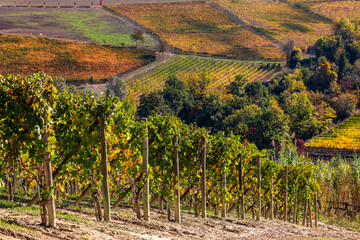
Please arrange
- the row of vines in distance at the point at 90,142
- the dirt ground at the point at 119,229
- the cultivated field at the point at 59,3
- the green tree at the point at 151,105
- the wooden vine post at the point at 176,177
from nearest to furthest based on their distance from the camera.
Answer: the dirt ground at the point at 119,229 < the row of vines in distance at the point at 90,142 < the wooden vine post at the point at 176,177 < the green tree at the point at 151,105 < the cultivated field at the point at 59,3

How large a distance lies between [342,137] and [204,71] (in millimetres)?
41722

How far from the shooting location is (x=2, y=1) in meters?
136

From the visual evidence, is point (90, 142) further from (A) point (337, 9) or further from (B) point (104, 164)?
(A) point (337, 9)

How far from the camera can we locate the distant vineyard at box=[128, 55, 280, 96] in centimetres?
10419

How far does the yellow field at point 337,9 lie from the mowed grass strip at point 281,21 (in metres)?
6.19

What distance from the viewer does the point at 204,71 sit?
111m

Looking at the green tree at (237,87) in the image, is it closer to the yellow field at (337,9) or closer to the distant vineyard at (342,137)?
the distant vineyard at (342,137)

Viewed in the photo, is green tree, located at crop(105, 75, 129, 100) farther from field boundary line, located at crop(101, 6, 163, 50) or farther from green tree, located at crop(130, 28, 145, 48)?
field boundary line, located at crop(101, 6, 163, 50)

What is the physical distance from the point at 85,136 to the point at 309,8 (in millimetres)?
167618

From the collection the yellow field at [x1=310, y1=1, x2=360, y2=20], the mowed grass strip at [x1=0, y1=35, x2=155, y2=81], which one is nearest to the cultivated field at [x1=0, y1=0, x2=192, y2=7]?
the mowed grass strip at [x1=0, y1=35, x2=155, y2=81]

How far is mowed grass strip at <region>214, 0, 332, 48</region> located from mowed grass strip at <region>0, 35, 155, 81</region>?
157 ft

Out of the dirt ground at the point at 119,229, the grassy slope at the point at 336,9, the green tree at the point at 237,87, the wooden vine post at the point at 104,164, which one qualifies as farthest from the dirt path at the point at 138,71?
the wooden vine post at the point at 104,164

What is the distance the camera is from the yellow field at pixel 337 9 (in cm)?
16419

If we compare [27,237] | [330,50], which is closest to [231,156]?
[27,237]
